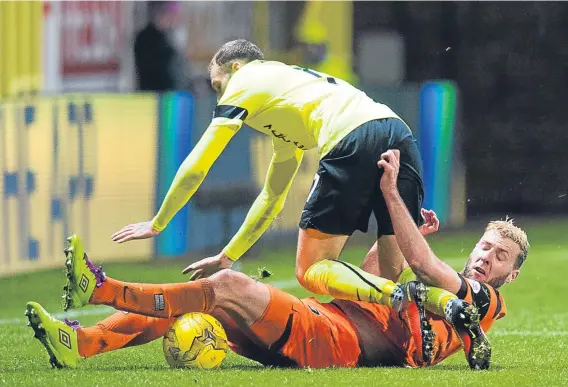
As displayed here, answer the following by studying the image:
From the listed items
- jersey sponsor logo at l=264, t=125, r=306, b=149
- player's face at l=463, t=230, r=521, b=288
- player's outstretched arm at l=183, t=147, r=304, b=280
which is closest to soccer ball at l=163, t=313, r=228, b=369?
player's outstretched arm at l=183, t=147, r=304, b=280

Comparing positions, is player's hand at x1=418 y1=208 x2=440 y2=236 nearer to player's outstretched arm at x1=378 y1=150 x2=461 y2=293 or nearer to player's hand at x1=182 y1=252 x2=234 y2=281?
player's outstretched arm at x1=378 y1=150 x2=461 y2=293

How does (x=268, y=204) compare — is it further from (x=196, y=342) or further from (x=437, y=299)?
(x=437, y=299)

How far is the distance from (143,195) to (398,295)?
277 inches

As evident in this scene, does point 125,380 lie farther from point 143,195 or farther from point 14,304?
point 143,195

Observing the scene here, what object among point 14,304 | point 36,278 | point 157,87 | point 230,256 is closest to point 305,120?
point 230,256

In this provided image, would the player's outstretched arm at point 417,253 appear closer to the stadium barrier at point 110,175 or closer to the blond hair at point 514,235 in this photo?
the blond hair at point 514,235

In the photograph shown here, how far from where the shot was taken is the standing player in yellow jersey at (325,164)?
7074 mm

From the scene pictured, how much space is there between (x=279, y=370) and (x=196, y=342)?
16.0 inches

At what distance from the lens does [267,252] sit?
46.0 feet

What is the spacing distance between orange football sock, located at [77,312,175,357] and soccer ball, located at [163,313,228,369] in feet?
0.22

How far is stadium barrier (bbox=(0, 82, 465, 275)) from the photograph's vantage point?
12352 mm

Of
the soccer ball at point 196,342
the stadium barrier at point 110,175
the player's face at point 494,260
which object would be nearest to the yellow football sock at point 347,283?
the soccer ball at point 196,342

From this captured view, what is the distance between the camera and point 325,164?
23.7 feet

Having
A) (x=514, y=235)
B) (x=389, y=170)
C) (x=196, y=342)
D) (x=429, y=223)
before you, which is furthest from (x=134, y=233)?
(x=514, y=235)
